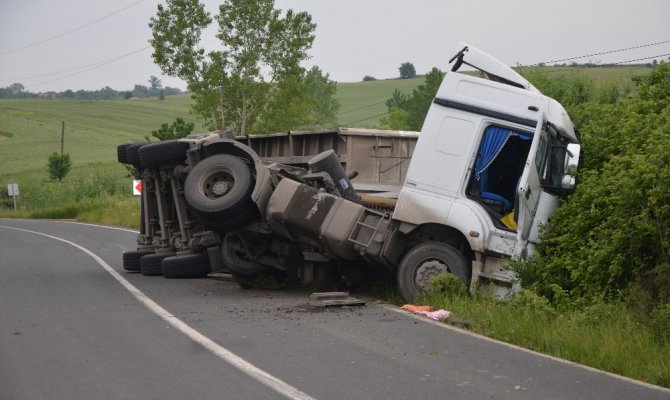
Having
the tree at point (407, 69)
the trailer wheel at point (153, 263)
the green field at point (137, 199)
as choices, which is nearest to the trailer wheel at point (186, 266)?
the trailer wheel at point (153, 263)

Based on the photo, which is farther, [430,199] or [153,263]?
[153,263]

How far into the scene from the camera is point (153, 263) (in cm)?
1648

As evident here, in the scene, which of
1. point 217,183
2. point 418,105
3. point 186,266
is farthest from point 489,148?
point 418,105

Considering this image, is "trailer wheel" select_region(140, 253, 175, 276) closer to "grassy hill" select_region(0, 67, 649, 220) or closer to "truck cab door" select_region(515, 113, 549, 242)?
"truck cab door" select_region(515, 113, 549, 242)

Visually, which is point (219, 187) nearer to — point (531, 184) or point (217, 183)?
point (217, 183)

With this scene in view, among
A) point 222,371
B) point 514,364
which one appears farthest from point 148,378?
point 514,364

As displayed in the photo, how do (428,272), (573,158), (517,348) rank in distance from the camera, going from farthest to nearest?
(428,272)
(573,158)
(517,348)

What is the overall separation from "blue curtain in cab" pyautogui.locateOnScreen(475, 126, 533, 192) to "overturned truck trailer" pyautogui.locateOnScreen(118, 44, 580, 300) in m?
0.01

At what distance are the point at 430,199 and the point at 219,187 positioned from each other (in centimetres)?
346

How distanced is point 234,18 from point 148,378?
38087 mm

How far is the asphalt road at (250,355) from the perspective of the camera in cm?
734

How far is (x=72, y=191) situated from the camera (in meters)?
60.2

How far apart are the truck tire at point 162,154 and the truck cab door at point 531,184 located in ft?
19.7

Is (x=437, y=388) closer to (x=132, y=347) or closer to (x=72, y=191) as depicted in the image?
(x=132, y=347)
